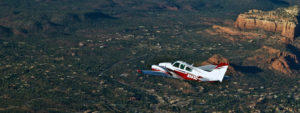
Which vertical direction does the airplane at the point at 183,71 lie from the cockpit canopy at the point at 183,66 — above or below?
below

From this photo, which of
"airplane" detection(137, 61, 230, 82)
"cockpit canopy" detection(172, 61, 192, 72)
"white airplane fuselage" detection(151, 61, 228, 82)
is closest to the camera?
"white airplane fuselage" detection(151, 61, 228, 82)

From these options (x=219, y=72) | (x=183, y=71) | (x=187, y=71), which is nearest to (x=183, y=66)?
(x=183, y=71)

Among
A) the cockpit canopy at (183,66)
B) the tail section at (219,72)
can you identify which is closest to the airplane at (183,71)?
the cockpit canopy at (183,66)

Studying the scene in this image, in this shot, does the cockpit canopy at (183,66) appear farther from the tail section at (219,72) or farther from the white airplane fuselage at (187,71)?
the tail section at (219,72)

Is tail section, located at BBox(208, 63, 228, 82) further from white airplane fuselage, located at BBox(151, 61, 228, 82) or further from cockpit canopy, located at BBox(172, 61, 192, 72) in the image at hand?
cockpit canopy, located at BBox(172, 61, 192, 72)

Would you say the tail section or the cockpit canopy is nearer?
the tail section

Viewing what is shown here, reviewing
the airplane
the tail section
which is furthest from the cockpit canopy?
the tail section

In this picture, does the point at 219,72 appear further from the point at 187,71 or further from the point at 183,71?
the point at 183,71

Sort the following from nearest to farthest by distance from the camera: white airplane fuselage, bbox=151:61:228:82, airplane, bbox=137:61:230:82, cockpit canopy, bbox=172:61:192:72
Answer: white airplane fuselage, bbox=151:61:228:82
airplane, bbox=137:61:230:82
cockpit canopy, bbox=172:61:192:72

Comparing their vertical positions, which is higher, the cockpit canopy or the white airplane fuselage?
the cockpit canopy
